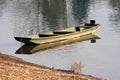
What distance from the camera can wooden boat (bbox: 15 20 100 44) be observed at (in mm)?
40000

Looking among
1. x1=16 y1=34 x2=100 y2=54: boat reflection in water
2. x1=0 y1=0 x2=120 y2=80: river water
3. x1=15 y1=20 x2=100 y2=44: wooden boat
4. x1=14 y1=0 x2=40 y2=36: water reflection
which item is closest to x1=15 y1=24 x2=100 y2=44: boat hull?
x1=15 y1=20 x2=100 y2=44: wooden boat

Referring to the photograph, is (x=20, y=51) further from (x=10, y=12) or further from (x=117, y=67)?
(x=10, y=12)

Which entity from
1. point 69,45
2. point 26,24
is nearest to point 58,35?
point 69,45

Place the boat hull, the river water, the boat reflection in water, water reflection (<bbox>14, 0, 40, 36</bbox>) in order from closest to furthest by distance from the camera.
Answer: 1. the river water
2. the boat reflection in water
3. the boat hull
4. water reflection (<bbox>14, 0, 40, 36</bbox>)

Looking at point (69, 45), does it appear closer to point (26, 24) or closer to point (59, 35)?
point (59, 35)

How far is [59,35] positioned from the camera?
1647 inches

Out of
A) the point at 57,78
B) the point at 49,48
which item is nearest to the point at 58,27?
the point at 49,48

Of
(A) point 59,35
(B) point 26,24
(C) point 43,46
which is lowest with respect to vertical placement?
(C) point 43,46

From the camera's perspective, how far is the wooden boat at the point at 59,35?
40000mm

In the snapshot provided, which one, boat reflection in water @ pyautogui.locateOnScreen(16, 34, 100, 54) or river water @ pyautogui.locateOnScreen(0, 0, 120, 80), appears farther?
boat reflection in water @ pyautogui.locateOnScreen(16, 34, 100, 54)

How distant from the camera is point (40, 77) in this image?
14258 millimetres

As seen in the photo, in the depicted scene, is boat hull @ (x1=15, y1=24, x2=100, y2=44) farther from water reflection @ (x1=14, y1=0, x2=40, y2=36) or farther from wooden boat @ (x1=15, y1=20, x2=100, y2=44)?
water reflection @ (x1=14, y1=0, x2=40, y2=36)

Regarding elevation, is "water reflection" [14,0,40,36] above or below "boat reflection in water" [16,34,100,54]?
above

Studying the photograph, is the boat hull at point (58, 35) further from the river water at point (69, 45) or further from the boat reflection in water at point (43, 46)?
the river water at point (69, 45)
